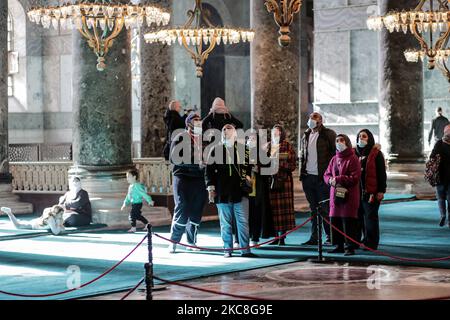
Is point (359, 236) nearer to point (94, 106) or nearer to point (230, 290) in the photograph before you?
point (230, 290)

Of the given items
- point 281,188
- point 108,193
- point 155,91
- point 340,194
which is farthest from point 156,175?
point 340,194

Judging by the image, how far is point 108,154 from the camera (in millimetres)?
16516

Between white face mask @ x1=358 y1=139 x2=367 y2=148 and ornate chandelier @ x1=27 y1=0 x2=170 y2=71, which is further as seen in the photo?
ornate chandelier @ x1=27 y1=0 x2=170 y2=71

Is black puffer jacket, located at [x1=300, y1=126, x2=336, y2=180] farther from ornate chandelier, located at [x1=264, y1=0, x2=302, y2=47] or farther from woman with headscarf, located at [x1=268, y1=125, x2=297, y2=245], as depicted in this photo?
ornate chandelier, located at [x1=264, y1=0, x2=302, y2=47]

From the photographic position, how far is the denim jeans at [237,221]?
12.7 metres

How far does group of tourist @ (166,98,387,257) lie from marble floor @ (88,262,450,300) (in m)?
1.08

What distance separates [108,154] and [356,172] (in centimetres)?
524

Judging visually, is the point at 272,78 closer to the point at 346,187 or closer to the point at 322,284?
the point at 346,187

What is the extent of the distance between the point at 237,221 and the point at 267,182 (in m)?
1.17

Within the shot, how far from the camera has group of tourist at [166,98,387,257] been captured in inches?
496

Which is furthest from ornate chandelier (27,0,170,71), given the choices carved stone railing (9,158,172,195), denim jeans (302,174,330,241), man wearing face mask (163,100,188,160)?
denim jeans (302,174,330,241)

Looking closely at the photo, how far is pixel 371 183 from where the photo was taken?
13.0 metres

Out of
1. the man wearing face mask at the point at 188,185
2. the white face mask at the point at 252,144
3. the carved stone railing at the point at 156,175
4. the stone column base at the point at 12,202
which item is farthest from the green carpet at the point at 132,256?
the stone column base at the point at 12,202
